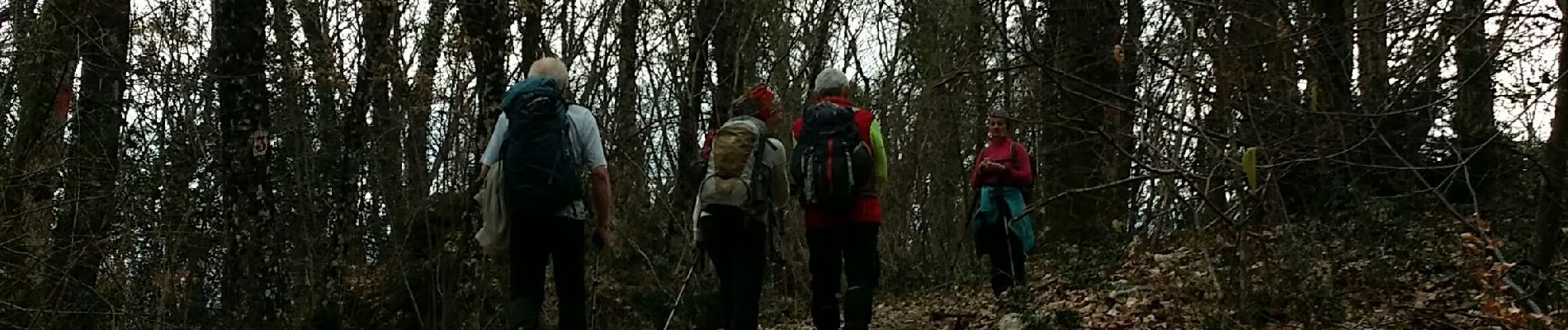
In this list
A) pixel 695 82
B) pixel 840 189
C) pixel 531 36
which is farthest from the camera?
pixel 695 82

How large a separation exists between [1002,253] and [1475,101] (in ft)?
11.2

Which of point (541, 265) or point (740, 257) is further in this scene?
point (740, 257)

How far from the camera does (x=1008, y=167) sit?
845 centimetres

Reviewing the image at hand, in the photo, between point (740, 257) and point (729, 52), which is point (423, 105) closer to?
point (729, 52)

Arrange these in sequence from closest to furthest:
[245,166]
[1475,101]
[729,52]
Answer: [1475,101]
[245,166]
[729,52]

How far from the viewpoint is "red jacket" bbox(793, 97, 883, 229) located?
6.56 meters

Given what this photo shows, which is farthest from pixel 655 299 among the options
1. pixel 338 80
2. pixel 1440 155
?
pixel 1440 155

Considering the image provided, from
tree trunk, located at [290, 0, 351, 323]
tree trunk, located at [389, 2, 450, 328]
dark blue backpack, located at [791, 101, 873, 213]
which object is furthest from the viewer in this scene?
tree trunk, located at [290, 0, 351, 323]

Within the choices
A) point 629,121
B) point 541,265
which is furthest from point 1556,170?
point 629,121

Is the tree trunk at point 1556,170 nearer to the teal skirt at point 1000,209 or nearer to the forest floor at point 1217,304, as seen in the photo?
the forest floor at point 1217,304

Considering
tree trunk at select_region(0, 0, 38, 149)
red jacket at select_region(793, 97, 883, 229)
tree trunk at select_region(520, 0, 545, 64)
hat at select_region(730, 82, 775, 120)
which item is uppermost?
tree trunk at select_region(520, 0, 545, 64)

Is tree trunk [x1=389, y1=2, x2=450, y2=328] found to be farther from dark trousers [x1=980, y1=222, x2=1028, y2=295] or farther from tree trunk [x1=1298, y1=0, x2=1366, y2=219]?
tree trunk [x1=1298, y1=0, x2=1366, y2=219]

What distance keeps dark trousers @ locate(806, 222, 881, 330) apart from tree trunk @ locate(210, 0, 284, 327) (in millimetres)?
4680

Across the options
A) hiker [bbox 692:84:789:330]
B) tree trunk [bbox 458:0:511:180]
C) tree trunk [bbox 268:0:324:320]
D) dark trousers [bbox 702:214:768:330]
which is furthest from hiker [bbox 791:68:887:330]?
tree trunk [bbox 268:0:324:320]
